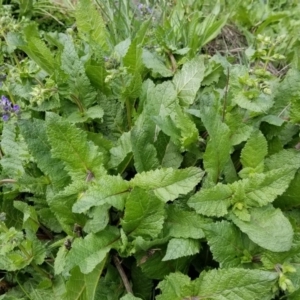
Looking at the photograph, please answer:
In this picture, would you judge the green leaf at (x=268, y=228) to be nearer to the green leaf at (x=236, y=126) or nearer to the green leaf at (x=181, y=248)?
the green leaf at (x=181, y=248)

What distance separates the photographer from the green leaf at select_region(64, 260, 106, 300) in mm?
1453

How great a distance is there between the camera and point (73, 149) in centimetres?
153

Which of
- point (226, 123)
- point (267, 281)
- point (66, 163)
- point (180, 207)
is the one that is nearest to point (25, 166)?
point (66, 163)

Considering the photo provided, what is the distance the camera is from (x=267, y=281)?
4.21ft

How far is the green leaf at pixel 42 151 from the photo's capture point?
62.2 inches

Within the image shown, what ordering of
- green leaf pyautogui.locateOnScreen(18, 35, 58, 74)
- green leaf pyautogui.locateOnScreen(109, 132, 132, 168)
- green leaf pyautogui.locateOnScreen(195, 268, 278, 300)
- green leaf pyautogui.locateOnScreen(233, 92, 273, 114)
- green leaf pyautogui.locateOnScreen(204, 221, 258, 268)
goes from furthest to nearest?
1. green leaf pyautogui.locateOnScreen(18, 35, 58, 74)
2. green leaf pyautogui.locateOnScreen(109, 132, 132, 168)
3. green leaf pyautogui.locateOnScreen(233, 92, 273, 114)
4. green leaf pyautogui.locateOnScreen(204, 221, 258, 268)
5. green leaf pyautogui.locateOnScreen(195, 268, 278, 300)

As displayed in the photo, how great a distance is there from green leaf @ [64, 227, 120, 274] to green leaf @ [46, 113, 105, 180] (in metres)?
0.21

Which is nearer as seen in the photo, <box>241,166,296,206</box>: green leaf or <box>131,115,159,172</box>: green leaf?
<box>241,166,296,206</box>: green leaf

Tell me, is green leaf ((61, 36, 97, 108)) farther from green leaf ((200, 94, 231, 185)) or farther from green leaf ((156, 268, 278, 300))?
green leaf ((156, 268, 278, 300))

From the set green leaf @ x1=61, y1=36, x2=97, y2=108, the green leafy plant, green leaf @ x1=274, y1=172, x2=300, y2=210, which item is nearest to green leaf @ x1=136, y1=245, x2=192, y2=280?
the green leafy plant

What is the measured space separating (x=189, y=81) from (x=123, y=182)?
0.58 m

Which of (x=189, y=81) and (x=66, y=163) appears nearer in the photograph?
(x=66, y=163)

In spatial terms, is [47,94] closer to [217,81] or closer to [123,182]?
[123,182]

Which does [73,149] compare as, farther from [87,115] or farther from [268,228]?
[268,228]
